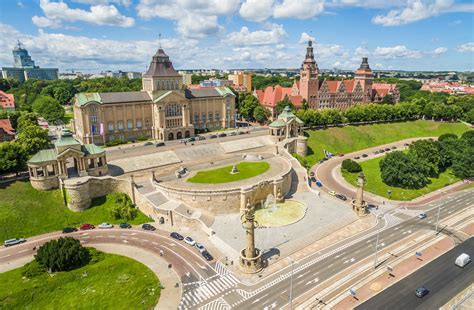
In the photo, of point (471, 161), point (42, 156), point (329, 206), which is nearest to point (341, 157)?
point (471, 161)

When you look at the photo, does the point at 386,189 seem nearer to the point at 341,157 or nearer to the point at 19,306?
the point at 341,157

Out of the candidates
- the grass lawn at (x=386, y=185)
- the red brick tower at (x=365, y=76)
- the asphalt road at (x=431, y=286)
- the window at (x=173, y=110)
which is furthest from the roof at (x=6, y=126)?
the red brick tower at (x=365, y=76)

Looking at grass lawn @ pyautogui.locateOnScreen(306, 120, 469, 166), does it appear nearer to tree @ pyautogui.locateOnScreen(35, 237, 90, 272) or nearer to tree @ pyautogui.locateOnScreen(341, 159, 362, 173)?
tree @ pyautogui.locateOnScreen(341, 159, 362, 173)

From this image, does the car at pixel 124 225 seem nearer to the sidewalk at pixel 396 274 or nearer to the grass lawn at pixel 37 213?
the grass lawn at pixel 37 213

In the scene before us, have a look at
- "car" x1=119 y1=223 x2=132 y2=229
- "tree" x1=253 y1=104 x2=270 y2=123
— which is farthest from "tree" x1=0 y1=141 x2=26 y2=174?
"tree" x1=253 y1=104 x2=270 y2=123

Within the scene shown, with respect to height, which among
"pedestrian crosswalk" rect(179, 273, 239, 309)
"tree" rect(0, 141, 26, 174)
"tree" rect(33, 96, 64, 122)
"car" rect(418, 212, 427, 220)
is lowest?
"pedestrian crosswalk" rect(179, 273, 239, 309)
